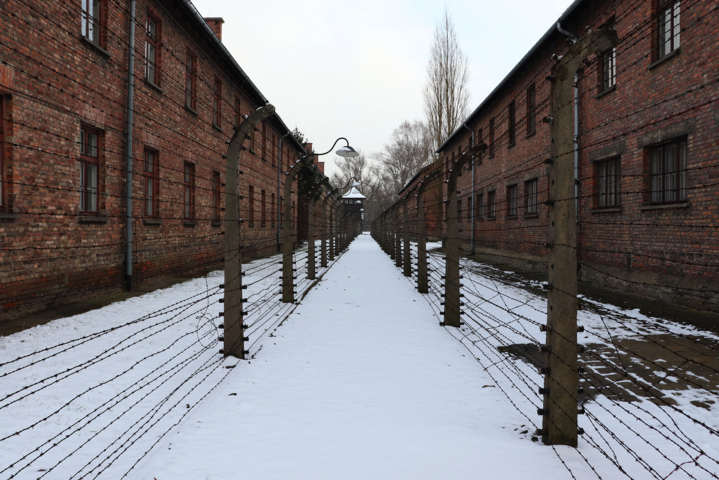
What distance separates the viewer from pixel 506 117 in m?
18.5

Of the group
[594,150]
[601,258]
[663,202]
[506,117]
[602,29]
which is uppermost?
[506,117]

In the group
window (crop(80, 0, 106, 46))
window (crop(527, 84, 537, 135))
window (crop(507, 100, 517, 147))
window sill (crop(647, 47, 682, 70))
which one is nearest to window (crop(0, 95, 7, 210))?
window (crop(80, 0, 106, 46))

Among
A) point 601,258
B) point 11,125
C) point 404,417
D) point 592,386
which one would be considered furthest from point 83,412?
point 601,258

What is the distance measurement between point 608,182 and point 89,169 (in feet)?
36.9

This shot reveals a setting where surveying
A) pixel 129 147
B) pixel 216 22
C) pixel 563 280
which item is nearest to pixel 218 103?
pixel 216 22

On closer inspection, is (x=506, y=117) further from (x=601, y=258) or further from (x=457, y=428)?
(x=457, y=428)

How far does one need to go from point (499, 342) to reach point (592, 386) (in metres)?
1.70

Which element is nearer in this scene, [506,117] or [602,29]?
[602,29]

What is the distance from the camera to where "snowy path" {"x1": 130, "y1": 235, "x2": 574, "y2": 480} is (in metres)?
2.71

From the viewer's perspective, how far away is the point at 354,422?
132 inches

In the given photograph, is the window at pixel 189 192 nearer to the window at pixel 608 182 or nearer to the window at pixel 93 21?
the window at pixel 93 21

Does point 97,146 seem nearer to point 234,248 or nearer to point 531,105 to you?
point 234,248

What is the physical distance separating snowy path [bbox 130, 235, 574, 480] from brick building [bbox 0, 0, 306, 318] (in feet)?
11.6

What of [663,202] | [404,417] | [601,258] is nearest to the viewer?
[404,417]
